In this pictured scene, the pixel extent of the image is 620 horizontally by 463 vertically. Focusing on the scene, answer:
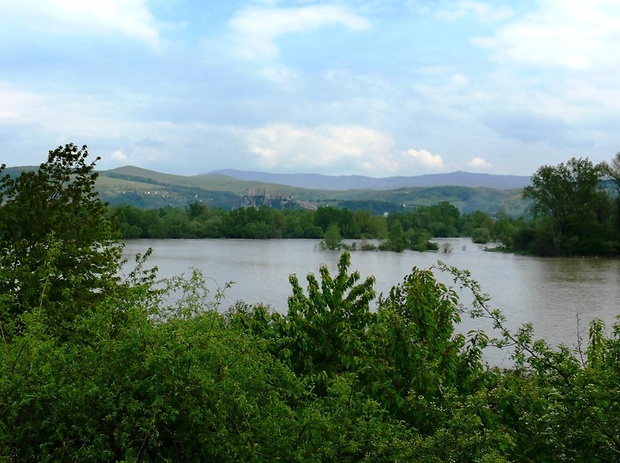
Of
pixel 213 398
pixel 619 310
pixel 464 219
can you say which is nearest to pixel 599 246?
pixel 619 310

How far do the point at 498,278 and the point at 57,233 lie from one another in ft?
120

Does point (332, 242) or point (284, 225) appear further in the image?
point (284, 225)

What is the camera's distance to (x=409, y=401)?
621 centimetres

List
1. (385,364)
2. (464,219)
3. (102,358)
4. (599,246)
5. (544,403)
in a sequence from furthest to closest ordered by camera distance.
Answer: (464,219) → (599,246) → (385,364) → (544,403) → (102,358)

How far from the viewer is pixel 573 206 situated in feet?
195

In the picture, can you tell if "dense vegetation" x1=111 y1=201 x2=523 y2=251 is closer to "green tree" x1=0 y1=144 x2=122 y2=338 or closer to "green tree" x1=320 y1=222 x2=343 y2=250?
"green tree" x1=320 y1=222 x2=343 y2=250

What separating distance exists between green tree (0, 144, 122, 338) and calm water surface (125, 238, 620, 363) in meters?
7.54

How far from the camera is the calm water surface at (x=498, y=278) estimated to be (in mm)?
27281

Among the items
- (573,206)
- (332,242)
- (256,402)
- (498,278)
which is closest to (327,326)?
(256,402)

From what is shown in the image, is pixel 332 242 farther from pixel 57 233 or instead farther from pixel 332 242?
pixel 57 233

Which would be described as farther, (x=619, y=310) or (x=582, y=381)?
(x=619, y=310)

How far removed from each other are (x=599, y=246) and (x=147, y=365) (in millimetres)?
60398

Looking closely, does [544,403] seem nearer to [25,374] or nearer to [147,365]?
[147,365]

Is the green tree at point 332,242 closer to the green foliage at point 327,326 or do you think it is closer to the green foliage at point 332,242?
the green foliage at point 332,242
